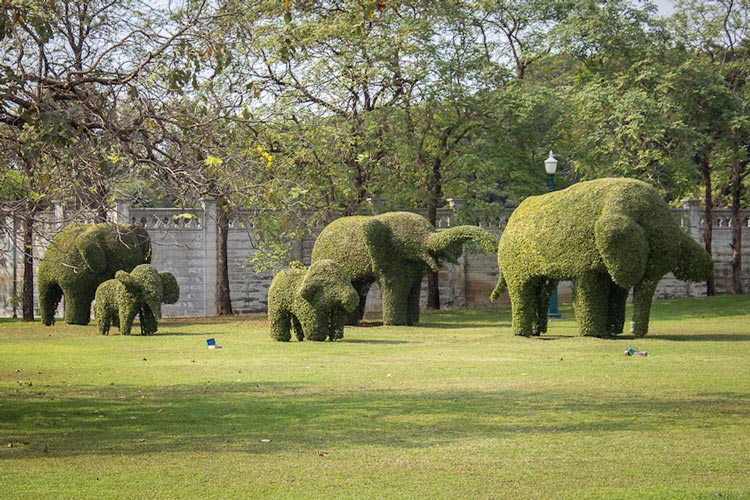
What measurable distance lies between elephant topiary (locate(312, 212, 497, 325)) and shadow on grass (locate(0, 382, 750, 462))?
40.9ft

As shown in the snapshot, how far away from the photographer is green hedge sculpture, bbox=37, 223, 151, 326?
2697cm

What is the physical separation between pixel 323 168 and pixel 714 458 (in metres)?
21.7

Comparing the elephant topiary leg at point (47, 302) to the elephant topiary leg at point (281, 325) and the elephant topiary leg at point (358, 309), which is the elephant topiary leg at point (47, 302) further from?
the elephant topiary leg at point (281, 325)

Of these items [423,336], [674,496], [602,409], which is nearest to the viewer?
[674,496]

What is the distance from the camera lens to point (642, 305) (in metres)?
20.7

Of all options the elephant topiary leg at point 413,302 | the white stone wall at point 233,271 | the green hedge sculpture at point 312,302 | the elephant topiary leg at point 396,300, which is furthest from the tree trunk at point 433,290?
the green hedge sculpture at point 312,302

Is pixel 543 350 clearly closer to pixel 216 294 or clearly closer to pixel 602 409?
pixel 602 409

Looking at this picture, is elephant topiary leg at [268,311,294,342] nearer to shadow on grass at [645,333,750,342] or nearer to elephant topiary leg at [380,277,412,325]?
elephant topiary leg at [380,277,412,325]

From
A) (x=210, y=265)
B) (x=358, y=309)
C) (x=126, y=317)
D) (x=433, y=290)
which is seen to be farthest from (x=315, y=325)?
(x=433, y=290)

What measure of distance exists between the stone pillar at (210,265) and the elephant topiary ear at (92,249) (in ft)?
19.4

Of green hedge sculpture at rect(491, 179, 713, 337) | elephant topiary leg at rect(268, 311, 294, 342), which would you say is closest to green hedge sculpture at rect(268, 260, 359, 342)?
elephant topiary leg at rect(268, 311, 294, 342)

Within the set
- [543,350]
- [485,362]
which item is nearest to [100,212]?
[485,362]

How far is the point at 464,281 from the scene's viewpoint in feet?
113

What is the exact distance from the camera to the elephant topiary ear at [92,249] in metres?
26.8
